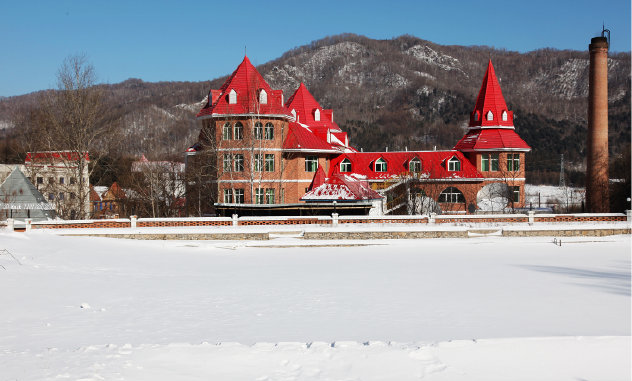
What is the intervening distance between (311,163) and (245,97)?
6.51 meters

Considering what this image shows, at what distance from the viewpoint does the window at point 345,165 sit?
41.8 metres

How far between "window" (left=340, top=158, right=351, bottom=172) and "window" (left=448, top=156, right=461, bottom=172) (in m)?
7.65

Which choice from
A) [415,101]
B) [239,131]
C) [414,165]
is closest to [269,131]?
[239,131]

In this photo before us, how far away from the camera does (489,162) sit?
40.6 metres

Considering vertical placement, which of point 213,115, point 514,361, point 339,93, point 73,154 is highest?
point 339,93

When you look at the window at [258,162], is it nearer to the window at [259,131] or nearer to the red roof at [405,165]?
the window at [259,131]

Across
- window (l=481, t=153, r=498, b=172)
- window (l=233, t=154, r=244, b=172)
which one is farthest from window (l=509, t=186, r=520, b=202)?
window (l=233, t=154, r=244, b=172)

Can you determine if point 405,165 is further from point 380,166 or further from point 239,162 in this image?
point 239,162

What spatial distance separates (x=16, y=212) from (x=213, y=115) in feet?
41.2

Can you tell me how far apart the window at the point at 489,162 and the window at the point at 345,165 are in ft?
33.2

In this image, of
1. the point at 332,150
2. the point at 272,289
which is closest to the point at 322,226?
the point at 272,289

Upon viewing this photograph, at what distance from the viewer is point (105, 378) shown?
272 inches

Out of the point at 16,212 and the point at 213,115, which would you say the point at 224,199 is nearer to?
the point at 213,115

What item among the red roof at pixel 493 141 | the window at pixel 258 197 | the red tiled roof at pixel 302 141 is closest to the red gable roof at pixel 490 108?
the red roof at pixel 493 141
